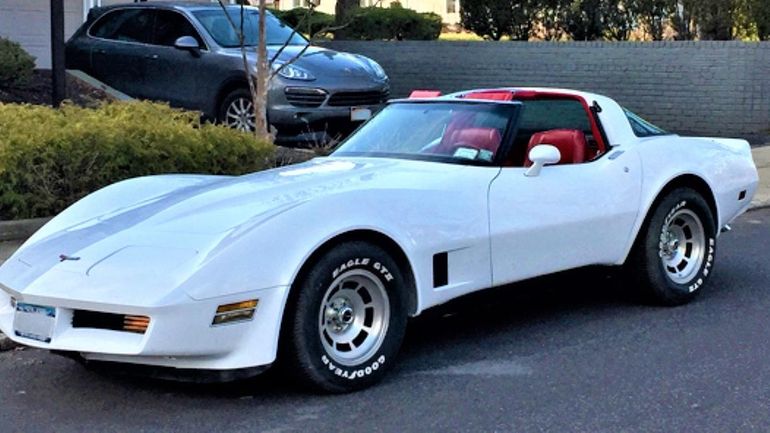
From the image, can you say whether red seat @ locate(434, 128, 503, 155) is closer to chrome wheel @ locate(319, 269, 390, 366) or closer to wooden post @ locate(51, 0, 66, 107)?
chrome wheel @ locate(319, 269, 390, 366)

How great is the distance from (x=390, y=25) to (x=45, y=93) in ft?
27.5

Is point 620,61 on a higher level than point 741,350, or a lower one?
higher

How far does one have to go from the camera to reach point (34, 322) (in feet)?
16.0

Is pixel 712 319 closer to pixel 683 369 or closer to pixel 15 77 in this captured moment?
pixel 683 369

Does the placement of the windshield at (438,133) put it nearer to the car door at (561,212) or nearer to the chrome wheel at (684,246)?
the car door at (561,212)

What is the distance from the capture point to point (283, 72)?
40.8 feet

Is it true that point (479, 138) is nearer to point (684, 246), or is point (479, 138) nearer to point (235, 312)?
point (684, 246)

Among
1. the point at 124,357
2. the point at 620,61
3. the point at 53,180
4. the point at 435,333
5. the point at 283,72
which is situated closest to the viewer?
the point at 124,357

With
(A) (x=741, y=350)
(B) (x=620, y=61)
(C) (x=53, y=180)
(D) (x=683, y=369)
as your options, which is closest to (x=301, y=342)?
(D) (x=683, y=369)

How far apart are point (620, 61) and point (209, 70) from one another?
24.9 ft

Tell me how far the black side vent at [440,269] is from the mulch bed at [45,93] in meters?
8.64

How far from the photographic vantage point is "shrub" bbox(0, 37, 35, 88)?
1331 cm

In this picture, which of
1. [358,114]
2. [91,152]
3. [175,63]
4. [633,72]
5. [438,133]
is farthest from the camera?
[633,72]

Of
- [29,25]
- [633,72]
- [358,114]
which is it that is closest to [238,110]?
[358,114]
